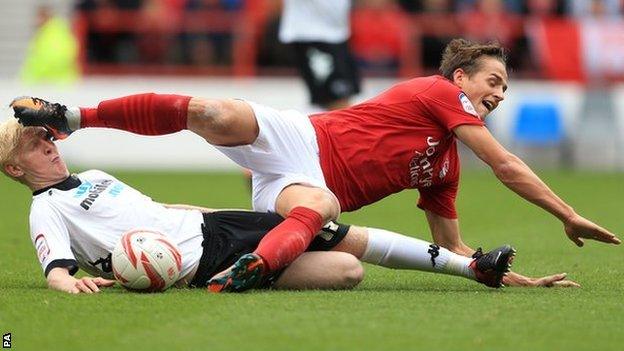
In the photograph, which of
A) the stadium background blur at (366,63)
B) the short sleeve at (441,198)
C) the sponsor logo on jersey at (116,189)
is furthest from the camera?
the stadium background blur at (366,63)

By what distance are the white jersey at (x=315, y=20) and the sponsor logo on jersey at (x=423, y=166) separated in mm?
5594

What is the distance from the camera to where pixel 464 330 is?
5617 mm

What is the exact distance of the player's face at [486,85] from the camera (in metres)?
7.46

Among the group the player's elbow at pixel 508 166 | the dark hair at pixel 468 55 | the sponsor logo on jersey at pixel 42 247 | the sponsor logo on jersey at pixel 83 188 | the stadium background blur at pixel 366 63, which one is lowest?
the stadium background blur at pixel 366 63

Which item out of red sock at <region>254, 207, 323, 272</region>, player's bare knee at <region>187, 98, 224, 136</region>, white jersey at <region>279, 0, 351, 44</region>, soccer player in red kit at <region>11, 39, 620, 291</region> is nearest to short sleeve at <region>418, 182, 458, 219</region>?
soccer player in red kit at <region>11, 39, 620, 291</region>

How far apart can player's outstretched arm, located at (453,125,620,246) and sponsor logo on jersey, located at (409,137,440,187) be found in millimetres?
291

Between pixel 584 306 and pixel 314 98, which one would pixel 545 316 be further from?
pixel 314 98

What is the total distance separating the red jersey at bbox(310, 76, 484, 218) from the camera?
290 inches

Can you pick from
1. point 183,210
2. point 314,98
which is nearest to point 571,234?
point 183,210

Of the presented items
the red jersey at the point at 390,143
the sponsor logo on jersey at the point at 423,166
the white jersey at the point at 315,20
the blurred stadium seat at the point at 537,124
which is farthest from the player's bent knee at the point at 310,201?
the blurred stadium seat at the point at 537,124

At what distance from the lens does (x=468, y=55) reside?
7.54m

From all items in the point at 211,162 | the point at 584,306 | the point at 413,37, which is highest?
the point at 584,306

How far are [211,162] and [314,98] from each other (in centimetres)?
799

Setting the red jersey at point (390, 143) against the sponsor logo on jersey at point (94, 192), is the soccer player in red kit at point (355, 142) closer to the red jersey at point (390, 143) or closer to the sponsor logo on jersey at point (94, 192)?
the red jersey at point (390, 143)
